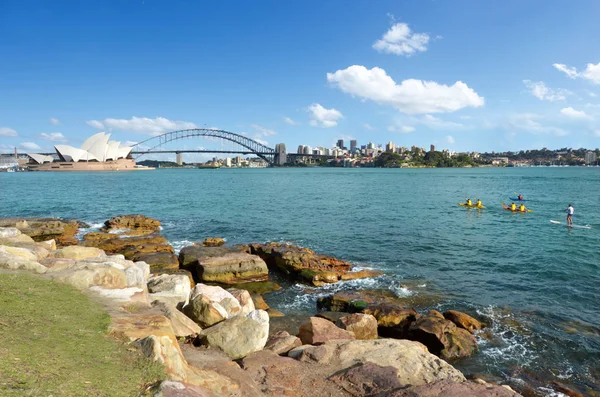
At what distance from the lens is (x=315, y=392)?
17.9 feet

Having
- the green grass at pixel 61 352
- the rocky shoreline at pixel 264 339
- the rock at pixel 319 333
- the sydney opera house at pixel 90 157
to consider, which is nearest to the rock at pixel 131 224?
the rocky shoreline at pixel 264 339

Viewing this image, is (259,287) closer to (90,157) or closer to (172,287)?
(172,287)

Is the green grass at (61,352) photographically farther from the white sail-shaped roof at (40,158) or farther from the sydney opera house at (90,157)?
the white sail-shaped roof at (40,158)

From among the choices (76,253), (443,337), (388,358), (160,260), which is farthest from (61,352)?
(160,260)

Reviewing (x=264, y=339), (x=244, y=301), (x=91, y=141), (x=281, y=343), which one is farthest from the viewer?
(x=91, y=141)

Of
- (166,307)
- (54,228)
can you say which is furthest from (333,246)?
(54,228)

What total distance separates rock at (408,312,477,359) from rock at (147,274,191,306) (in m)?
5.49

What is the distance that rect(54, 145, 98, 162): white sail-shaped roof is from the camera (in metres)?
116

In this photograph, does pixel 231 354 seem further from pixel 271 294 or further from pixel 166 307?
pixel 271 294

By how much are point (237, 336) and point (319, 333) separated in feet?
6.22

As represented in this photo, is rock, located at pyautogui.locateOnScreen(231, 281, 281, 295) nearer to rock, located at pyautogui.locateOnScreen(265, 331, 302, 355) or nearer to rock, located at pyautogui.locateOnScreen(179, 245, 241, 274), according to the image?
rock, located at pyautogui.locateOnScreen(179, 245, 241, 274)

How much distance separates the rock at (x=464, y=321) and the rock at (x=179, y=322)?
22.3ft

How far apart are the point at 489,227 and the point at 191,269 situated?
2056 cm

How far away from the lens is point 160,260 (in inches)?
565
